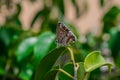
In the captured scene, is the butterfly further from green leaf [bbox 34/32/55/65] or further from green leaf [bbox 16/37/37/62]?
green leaf [bbox 16/37/37/62]

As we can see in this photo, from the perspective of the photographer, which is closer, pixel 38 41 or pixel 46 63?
pixel 46 63

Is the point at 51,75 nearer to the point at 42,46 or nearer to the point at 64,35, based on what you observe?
the point at 64,35

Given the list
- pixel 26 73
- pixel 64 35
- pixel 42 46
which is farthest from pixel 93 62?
pixel 26 73

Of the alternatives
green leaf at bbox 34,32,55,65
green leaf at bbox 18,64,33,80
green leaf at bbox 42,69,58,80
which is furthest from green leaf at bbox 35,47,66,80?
green leaf at bbox 18,64,33,80

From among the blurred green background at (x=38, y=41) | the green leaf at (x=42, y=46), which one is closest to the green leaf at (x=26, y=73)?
the blurred green background at (x=38, y=41)

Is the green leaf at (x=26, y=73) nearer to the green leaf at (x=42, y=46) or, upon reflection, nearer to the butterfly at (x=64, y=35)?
the green leaf at (x=42, y=46)

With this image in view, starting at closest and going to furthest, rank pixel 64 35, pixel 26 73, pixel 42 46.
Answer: pixel 64 35
pixel 42 46
pixel 26 73
